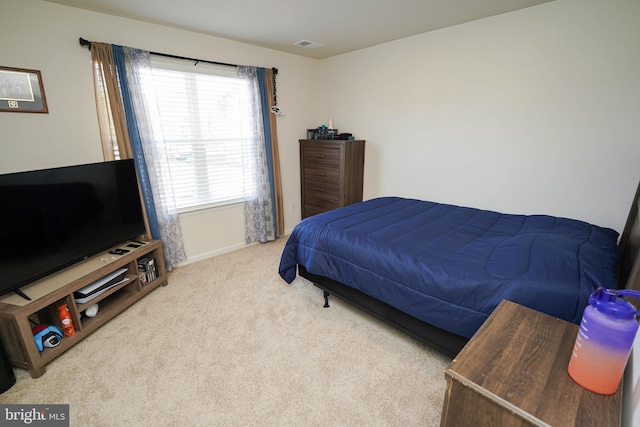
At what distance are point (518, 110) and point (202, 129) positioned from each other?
322 cm

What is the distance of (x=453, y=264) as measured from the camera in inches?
64.5

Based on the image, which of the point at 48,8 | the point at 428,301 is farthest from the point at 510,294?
the point at 48,8

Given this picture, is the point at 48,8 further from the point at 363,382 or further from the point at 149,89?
the point at 363,382

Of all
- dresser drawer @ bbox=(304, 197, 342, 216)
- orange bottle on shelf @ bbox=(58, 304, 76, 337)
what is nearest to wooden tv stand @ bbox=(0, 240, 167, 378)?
orange bottle on shelf @ bbox=(58, 304, 76, 337)

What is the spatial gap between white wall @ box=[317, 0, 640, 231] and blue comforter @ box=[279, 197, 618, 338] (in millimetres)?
396

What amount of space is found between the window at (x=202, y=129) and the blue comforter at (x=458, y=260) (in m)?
1.51

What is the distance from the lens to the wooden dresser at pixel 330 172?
3572 mm

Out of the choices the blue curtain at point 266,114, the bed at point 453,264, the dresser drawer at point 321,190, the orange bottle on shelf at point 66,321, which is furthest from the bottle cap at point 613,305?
the blue curtain at point 266,114

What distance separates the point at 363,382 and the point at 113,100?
3.04m

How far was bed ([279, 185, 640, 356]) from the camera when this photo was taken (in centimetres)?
139

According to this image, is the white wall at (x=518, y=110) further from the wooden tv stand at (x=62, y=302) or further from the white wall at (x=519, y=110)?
the wooden tv stand at (x=62, y=302)

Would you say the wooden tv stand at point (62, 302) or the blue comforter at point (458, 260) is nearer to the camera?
the blue comforter at point (458, 260)

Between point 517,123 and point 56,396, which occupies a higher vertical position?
point 517,123

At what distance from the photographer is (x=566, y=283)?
4.40 feet
